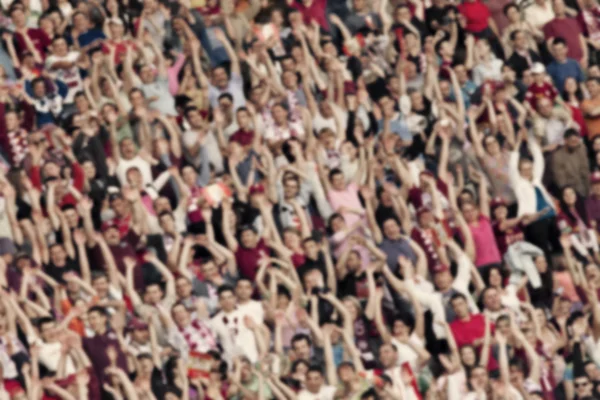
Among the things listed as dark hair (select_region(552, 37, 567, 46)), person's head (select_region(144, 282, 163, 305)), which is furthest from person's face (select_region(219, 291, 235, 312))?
dark hair (select_region(552, 37, 567, 46))

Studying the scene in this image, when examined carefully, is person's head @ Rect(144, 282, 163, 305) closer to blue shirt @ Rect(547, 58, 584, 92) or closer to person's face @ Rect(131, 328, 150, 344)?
person's face @ Rect(131, 328, 150, 344)

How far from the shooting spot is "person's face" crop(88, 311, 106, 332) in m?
28.0

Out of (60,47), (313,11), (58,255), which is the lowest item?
(58,255)

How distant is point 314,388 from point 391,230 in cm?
280

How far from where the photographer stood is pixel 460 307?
2873 centimetres

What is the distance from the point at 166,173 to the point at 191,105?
54.5 inches

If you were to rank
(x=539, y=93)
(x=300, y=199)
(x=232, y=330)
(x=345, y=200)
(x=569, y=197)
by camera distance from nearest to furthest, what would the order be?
1. (x=232, y=330)
2. (x=300, y=199)
3. (x=345, y=200)
4. (x=569, y=197)
5. (x=539, y=93)

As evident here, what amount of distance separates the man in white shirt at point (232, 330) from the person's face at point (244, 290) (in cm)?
9

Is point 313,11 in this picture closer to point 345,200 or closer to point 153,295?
point 345,200

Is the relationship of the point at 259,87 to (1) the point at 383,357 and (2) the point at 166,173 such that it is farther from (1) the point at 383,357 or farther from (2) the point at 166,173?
(1) the point at 383,357

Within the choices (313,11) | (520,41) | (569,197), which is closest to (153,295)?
(569,197)

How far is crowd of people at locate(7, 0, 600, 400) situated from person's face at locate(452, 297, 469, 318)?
19 millimetres

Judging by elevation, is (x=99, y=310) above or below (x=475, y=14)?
below

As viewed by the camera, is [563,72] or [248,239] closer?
[248,239]
